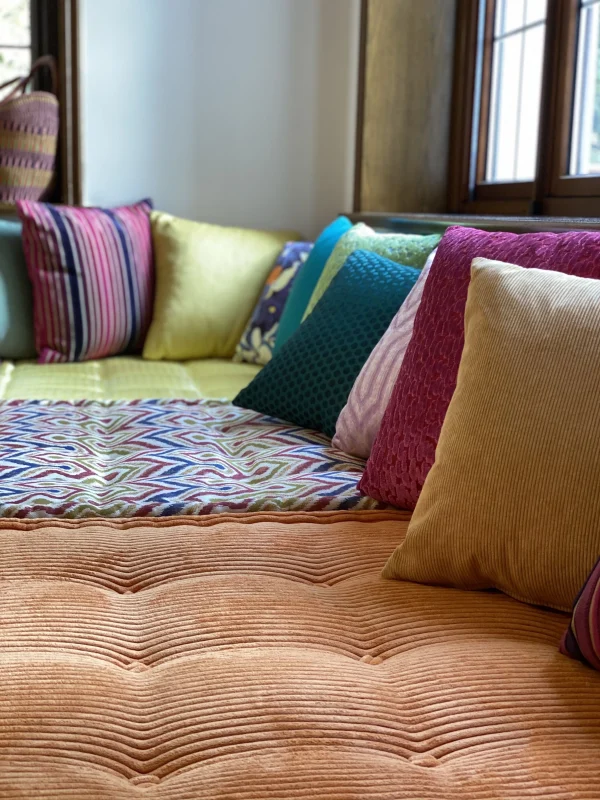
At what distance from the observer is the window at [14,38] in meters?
3.23

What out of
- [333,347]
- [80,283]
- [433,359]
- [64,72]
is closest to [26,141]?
[64,72]

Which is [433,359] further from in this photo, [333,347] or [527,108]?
[527,108]

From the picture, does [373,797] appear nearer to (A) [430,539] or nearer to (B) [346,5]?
(A) [430,539]

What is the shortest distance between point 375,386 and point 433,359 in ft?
0.85

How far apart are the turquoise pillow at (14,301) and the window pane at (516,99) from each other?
4.49ft

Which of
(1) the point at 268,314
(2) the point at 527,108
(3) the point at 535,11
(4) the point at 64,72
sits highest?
(3) the point at 535,11

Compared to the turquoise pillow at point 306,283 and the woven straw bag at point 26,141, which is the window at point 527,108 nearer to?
the turquoise pillow at point 306,283

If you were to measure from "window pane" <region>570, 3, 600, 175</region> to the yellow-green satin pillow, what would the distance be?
96cm

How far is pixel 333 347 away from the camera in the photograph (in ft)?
5.66

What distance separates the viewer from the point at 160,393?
221 cm

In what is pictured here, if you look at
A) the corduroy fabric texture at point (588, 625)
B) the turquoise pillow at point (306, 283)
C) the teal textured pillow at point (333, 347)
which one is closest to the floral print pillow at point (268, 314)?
the turquoise pillow at point (306, 283)

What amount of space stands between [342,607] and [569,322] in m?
0.39

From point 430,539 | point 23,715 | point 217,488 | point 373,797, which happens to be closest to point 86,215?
point 217,488

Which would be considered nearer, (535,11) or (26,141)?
(535,11)
